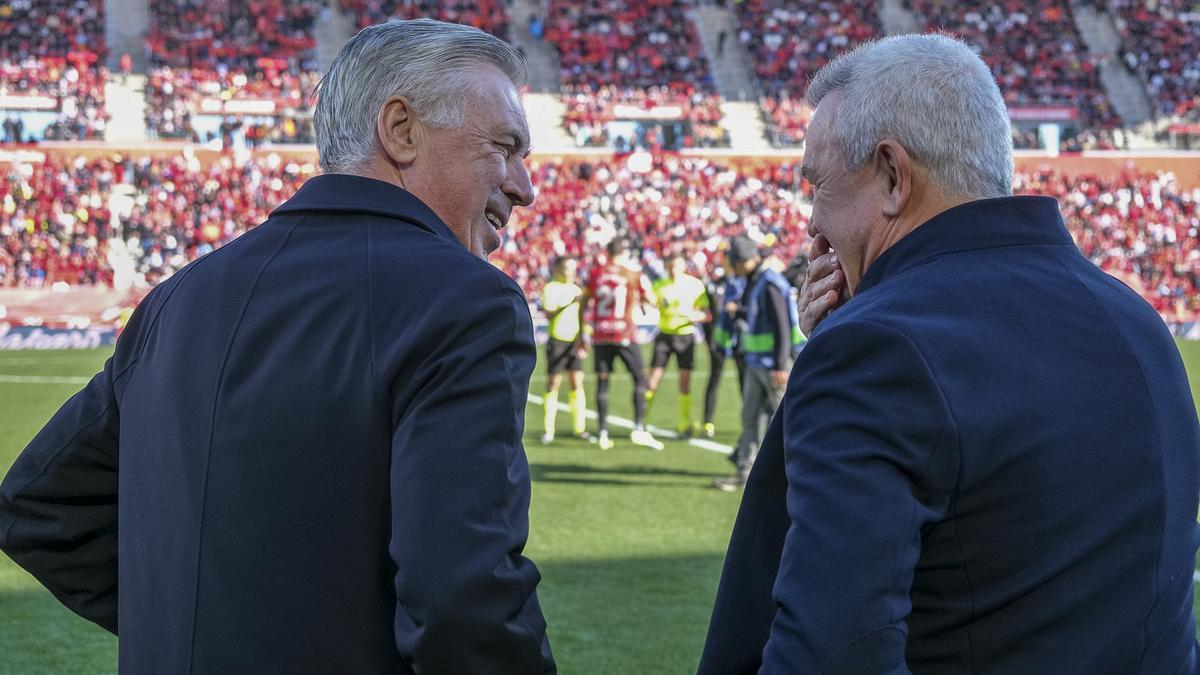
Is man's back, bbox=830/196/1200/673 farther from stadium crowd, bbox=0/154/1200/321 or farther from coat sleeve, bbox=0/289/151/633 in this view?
stadium crowd, bbox=0/154/1200/321

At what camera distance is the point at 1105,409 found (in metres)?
1.73

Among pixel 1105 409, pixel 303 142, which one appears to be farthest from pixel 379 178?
pixel 303 142

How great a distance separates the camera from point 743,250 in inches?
446

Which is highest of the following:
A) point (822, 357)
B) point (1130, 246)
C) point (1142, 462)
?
point (822, 357)

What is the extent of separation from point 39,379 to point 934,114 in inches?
745

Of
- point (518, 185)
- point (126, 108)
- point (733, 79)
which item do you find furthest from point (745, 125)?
point (518, 185)

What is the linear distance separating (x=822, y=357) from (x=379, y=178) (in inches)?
31.4

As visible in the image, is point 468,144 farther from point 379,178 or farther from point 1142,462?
point 1142,462

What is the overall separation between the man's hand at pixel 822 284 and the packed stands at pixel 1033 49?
4353 centimetres

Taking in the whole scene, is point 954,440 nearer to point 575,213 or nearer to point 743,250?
point 743,250

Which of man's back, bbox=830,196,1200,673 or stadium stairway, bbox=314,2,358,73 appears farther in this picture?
stadium stairway, bbox=314,2,358,73

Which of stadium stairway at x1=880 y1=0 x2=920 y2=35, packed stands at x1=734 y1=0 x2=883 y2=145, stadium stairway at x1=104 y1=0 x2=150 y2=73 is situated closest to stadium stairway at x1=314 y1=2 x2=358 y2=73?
stadium stairway at x1=104 y1=0 x2=150 y2=73

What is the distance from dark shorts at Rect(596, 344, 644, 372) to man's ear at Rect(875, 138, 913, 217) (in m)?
11.3

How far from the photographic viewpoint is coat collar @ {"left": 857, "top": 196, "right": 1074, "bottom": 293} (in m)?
1.82
